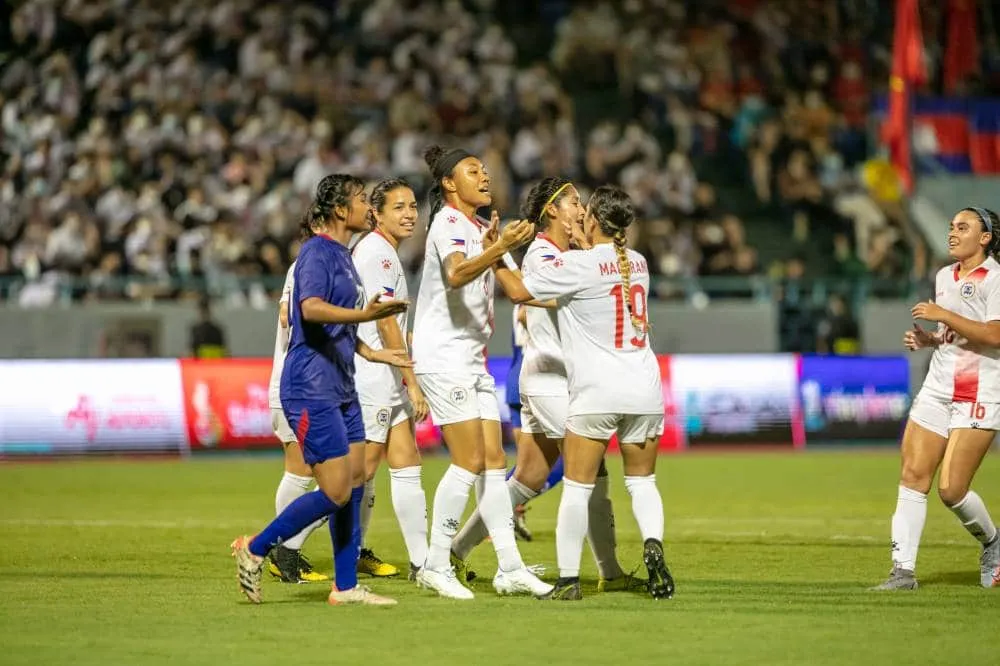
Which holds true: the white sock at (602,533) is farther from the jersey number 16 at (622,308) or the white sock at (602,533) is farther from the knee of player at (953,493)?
the knee of player at (953,493)

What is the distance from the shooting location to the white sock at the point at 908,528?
9.79m

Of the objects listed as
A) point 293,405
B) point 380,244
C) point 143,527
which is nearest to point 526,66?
point 143,527

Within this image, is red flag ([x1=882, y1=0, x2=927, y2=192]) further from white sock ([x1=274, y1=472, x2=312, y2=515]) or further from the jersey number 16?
the jersey number 16

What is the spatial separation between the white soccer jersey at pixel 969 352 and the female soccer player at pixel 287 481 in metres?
4.22

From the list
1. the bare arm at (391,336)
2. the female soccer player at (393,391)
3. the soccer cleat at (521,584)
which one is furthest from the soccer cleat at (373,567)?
the bare arm at (391,336)

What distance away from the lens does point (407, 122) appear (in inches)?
1049

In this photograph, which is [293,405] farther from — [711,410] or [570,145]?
[570,145]

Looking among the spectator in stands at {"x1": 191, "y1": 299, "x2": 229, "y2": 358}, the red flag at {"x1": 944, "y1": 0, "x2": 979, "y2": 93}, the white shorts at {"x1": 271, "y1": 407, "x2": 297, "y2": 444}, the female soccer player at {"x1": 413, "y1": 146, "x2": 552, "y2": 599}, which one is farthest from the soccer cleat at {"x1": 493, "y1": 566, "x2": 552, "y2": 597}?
the red flag at {"x1": 944, "y1": 0, "x2": 979, "y2": 93}

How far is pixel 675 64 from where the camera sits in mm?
29516

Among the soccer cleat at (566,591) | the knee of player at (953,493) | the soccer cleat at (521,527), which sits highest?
the knee of player at (953,493)

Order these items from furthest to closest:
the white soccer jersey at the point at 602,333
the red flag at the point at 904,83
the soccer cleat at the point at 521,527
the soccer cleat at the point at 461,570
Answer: the red flag at the point at 904,83 → the soccer cleat at the point at 521,527 → the soccer cleat at the point at 461,570 → the white soccer jersey at the point at 602,333

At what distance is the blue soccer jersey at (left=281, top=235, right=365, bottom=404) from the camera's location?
8.79 metres

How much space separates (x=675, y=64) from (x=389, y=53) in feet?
17.6

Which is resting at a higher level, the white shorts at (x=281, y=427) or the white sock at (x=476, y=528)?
the white shorts at (x=281, y=427)
